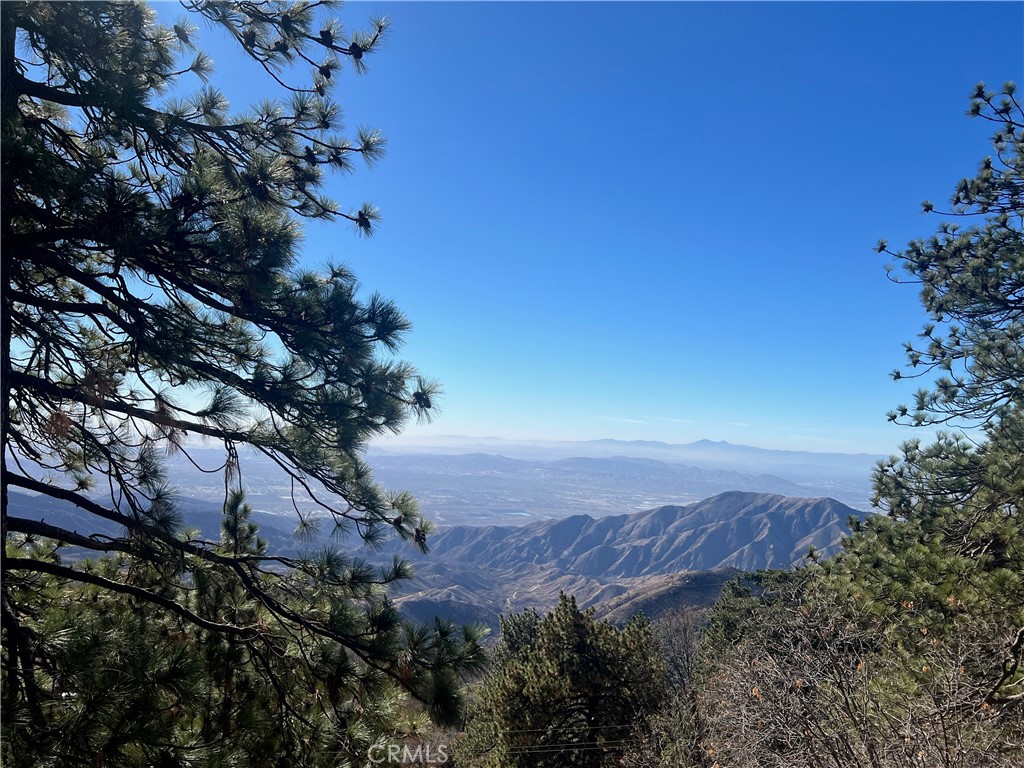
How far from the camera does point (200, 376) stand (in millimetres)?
3281

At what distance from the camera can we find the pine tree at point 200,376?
2.66 metres

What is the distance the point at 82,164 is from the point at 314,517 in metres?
2.93

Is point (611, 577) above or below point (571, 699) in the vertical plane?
below

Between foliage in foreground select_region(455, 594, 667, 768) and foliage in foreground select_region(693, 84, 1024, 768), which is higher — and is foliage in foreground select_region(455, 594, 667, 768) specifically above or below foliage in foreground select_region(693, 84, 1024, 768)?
below

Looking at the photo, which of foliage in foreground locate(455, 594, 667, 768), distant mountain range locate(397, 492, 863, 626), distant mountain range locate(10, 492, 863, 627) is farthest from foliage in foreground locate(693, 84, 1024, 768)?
distant mountain range locate(397, 492, 863, 626)

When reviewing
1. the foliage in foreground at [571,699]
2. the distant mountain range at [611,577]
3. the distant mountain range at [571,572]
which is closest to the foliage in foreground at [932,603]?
the foliage in foreground at [571,699]

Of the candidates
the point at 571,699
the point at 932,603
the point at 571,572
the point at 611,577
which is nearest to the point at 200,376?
the point at 932,603

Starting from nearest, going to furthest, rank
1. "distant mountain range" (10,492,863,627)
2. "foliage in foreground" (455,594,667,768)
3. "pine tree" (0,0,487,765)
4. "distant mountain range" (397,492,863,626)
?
"pine tree" (0,0,487,765) < "foliage in foreground" (455,594,667,768) < "distant mountain range" (10,492,863,627) < "distant mountain range" (397,492,863,626)

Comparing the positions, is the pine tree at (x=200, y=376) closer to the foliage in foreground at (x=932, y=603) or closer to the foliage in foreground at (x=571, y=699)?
the foliage in foreground at (x=932, y=603)

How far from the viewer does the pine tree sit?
266 cm

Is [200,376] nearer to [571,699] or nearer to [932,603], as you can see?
[932,603]

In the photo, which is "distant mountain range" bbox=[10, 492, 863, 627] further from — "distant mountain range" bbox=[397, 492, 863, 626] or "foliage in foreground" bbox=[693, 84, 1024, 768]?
"foliage in foreground" bbox=[693, 84, 1024, 768]

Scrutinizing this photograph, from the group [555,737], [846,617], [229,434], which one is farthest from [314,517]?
[555,737]

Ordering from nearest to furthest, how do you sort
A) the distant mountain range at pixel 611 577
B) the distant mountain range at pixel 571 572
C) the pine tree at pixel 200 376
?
the pine tree at pixel 200 376 < the distant mountain range at pixel 571 572 < the distant mountain range at pixel 611 577
